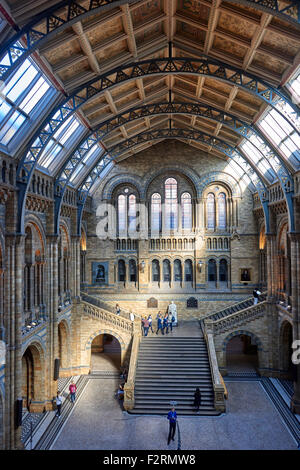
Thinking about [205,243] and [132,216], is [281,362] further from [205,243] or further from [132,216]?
[132,216]

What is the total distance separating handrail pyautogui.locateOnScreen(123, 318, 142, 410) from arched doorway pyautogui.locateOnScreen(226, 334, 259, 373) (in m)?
7.57

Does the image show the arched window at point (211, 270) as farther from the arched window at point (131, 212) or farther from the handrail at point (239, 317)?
the arched window at point (131, 212)

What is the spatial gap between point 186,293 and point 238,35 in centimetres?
2122

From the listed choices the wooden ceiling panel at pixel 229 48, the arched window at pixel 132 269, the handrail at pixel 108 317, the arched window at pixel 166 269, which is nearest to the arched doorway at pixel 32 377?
the handrail at pixel 108 317

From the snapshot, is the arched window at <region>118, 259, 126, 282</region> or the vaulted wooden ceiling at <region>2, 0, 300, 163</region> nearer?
the vaulted wooden ceiling at <region>2, 0, 300, 163</region>

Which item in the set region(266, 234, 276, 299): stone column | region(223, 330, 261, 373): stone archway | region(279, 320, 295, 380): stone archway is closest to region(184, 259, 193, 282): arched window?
region(223, 330, 261, 373): stone archway

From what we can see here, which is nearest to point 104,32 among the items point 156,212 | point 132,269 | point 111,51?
point 111,51

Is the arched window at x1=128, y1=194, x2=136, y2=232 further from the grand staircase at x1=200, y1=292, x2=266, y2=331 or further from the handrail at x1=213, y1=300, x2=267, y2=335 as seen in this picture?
the handrail at x1=213, y1=300, x2=267, y2=335

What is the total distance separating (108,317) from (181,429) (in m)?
10.6

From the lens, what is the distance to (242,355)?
2994 cm

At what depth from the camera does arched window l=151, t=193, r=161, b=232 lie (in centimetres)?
3175

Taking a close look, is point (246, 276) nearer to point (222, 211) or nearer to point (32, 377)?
point (222, 211)

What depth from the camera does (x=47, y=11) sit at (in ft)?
36.0

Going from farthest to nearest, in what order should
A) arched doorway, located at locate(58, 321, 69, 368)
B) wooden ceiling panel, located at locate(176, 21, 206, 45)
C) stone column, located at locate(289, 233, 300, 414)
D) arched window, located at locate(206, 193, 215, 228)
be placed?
arched window, located at locate(206, 193, 215, 228), arched doorway, located at locate(58, 321, 69, 368), stone column, located at locate(289, 233, 300, 414), wooden ceiling panel, located at locate(176, 21, 206, 45)
